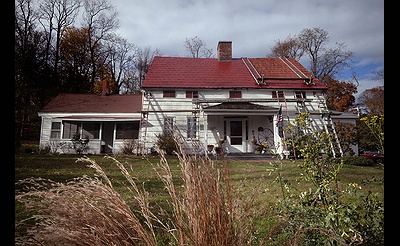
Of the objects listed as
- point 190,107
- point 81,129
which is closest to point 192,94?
point 190,107

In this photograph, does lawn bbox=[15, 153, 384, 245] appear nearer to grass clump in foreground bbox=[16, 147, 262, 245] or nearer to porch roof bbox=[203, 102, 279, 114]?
grass clump in foreground bbox=[16, 147, 262, 245]

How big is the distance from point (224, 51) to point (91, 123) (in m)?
10.9

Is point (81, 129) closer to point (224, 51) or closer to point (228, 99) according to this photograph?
point (228, 99)

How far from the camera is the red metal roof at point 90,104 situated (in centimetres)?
1479

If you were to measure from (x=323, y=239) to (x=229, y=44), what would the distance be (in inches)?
646

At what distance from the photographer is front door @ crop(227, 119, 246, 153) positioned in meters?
13.7

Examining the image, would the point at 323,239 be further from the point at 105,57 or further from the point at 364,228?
the point at 105,57

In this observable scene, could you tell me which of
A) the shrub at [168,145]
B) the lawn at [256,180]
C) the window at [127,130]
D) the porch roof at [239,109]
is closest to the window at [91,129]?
the window at [127,130]

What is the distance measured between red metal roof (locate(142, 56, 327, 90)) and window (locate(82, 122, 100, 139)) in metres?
4.37

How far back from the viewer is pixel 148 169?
24.5 feet

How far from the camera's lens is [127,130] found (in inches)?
561

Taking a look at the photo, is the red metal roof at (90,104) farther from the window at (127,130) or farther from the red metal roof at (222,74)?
the red metal roof at (222,74)

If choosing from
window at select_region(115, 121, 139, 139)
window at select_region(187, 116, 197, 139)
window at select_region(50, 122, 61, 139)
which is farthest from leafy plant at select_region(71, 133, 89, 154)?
window at select_region(187, 116, 197, 139)
